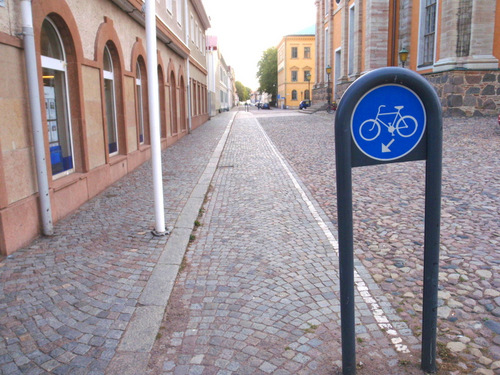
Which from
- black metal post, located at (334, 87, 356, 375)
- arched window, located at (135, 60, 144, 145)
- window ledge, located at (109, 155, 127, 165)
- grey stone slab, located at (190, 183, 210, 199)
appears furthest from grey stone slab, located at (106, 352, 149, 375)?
arched window, located at (135, 60, 144, 145)

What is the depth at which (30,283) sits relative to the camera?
4.00m

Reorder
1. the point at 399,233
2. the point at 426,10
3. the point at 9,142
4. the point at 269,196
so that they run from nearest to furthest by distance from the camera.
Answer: the point at 9,142 → the point at 399,233 → the point at 269,196 → the point at 426,10

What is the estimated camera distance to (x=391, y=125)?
2521mm

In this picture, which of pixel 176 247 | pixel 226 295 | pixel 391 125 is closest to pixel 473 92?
pixel 176 247

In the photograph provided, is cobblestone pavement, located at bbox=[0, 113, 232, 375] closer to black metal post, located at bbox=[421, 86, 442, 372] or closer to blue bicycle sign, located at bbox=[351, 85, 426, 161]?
black metal post, located at bbox=[421, 86, 442, 372]

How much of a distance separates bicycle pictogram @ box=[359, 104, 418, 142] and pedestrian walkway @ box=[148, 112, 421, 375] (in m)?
1.45

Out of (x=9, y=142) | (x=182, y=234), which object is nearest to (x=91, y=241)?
(x=182, y=234)

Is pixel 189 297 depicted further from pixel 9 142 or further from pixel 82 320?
pixel 9 142

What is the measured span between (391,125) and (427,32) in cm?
2571

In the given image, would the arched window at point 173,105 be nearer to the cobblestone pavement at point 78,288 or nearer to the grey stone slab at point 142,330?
the cobblestone pavement at point 78,288

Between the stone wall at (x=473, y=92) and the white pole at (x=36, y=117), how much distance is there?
760 inches

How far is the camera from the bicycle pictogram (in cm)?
250

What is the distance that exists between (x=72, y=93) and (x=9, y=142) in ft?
8.10

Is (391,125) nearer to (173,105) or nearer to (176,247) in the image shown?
(176,247)
